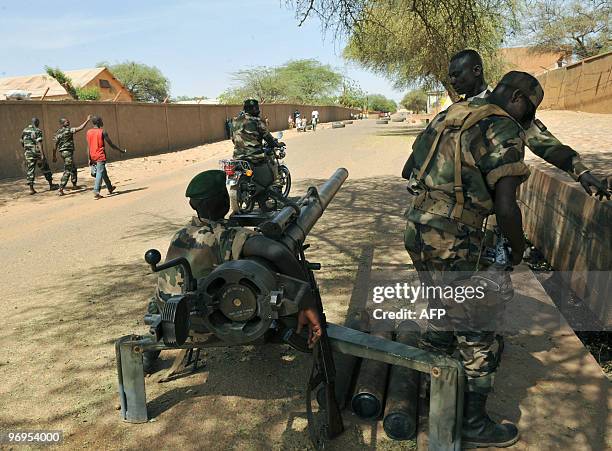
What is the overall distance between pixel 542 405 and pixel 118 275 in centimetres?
406

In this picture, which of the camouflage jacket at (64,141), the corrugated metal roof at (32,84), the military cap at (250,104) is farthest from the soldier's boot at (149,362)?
the corrugated metal roof at (32,84)

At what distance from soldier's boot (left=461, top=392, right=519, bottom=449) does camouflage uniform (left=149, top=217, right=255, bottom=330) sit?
130 centimetres

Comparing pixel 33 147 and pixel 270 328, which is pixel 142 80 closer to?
pixel 33 147

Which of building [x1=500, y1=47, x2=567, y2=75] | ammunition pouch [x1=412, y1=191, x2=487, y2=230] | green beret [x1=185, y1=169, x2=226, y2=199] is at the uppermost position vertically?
building [x1=500, y1=47, x2=567, y2=75]

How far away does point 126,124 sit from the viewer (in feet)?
64.4

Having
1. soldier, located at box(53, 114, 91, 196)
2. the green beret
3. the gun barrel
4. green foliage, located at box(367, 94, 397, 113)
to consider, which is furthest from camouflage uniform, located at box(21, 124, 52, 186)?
green foliage, located at box(367, 94, 397, 113)

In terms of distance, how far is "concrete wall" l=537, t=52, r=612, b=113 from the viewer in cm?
2029

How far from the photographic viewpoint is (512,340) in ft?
11.6

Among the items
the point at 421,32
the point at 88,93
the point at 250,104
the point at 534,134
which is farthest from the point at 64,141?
the point at 88,93

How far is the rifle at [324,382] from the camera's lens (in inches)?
91.4

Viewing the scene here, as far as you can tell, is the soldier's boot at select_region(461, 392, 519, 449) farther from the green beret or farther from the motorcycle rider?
the motorcycle rider

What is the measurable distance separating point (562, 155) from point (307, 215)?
4.93 ft

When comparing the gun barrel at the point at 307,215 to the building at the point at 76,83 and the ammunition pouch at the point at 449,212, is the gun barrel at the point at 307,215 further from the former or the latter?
the building at the point at 76,83

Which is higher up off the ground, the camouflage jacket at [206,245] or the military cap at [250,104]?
the military cap at [250,104]
